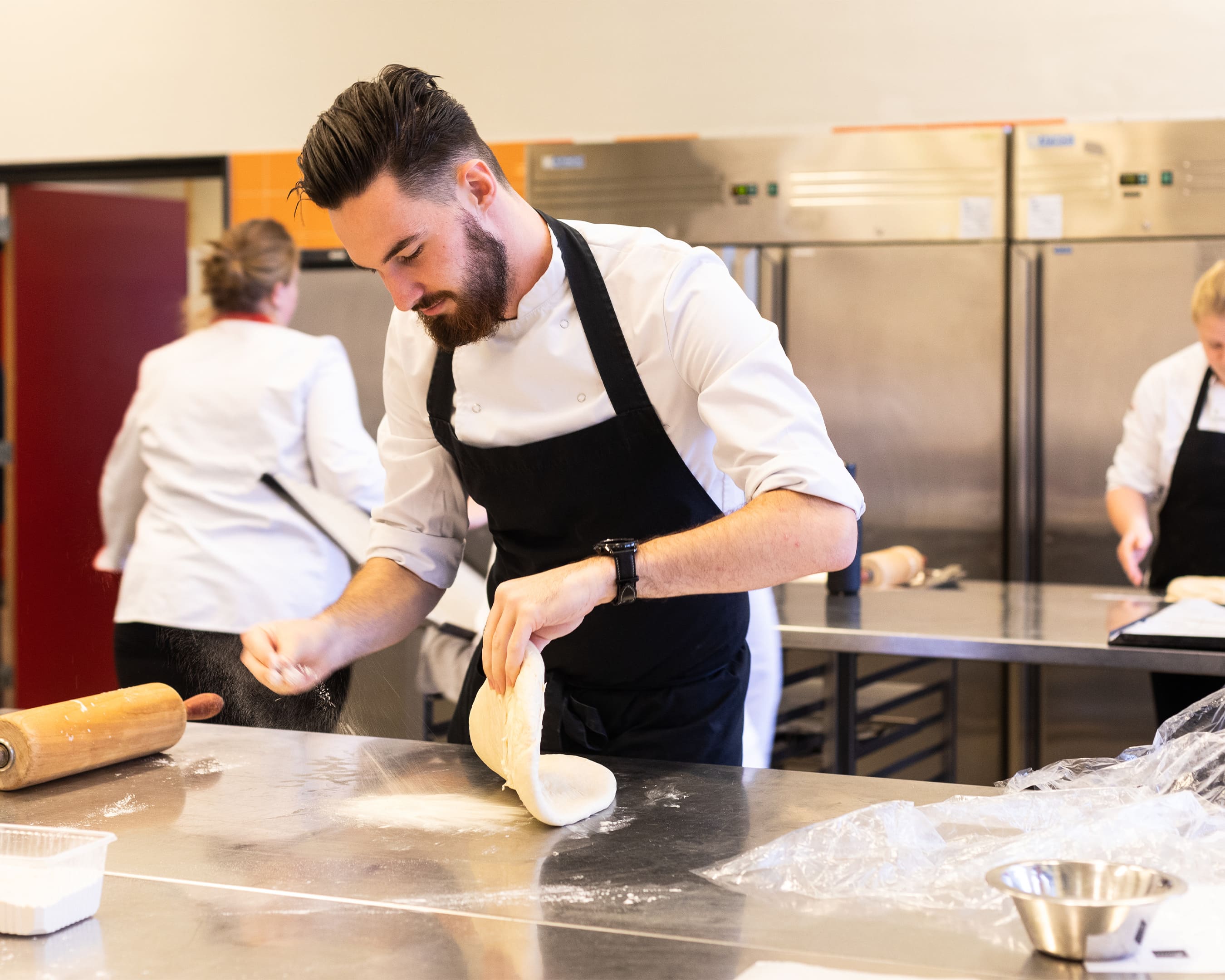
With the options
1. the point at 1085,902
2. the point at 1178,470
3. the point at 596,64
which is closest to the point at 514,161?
the point at 596,64

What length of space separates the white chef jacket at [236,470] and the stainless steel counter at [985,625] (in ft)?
3.16

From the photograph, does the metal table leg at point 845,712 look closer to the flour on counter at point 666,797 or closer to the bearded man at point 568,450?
the bearded man at point 568,450

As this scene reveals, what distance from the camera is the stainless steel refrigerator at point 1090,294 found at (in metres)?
3.56

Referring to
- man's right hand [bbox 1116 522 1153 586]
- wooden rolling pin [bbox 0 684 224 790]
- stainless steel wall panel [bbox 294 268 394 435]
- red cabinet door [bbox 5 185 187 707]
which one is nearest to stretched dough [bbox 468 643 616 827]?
wooden rolling pin [bbox 0 684 224 790]

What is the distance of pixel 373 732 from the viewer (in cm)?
220

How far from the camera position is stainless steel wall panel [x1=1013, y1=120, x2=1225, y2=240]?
3547mm

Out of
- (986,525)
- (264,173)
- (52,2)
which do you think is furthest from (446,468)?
(52,2)

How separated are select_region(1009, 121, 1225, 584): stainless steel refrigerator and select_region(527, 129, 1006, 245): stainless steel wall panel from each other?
155 millimetres

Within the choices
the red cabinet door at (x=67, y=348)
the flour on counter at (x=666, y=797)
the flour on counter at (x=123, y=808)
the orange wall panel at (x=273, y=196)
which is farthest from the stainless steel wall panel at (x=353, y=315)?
the flour on counter at (x=666, y=797)

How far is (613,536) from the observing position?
1.58 m

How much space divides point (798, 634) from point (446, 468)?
909 mm

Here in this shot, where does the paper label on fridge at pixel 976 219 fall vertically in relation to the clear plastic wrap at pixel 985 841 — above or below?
above

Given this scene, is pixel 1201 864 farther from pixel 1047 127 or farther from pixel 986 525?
pixel 1047 127

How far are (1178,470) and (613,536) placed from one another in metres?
1.95
